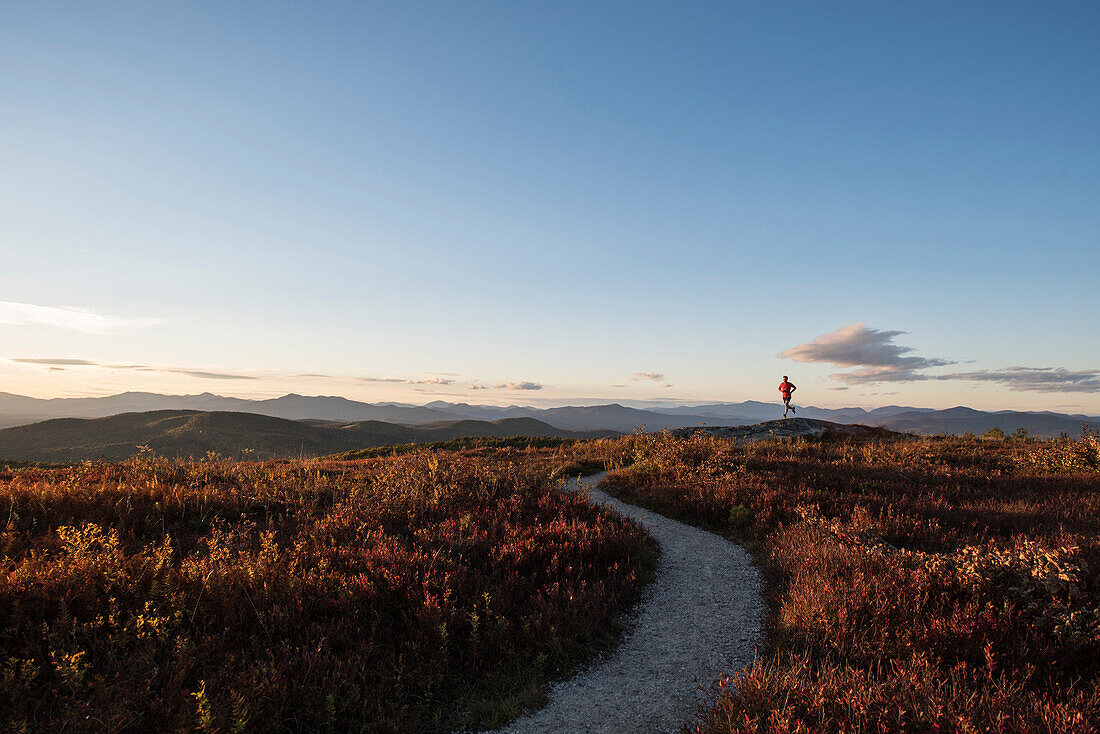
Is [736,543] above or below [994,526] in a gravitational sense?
below

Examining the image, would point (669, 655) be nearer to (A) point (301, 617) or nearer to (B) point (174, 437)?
(A) point (301, 617)

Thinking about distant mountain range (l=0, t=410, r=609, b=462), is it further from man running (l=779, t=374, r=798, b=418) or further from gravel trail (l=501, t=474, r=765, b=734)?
gravel trail (l=501, t=474, r=765, b=734)

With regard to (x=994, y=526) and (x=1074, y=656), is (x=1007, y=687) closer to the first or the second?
(x=1074, y=656)

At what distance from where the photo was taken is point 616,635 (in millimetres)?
5512

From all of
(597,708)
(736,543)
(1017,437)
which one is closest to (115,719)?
(597,708)

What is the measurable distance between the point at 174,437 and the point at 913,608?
50.2 meters

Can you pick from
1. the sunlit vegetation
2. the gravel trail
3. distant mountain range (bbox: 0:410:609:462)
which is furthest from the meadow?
distant mountain range (bbox: 0:410:609:462)

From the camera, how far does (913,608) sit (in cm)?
502

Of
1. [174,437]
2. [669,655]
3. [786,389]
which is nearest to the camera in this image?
[669,655]

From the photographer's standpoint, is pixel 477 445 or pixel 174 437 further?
pixel 174 437

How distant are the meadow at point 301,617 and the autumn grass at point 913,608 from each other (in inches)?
80.7

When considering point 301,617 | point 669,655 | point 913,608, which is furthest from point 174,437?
point 913,608

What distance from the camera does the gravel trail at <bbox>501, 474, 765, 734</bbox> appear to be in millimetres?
4141

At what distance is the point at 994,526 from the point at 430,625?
31.5 feet
